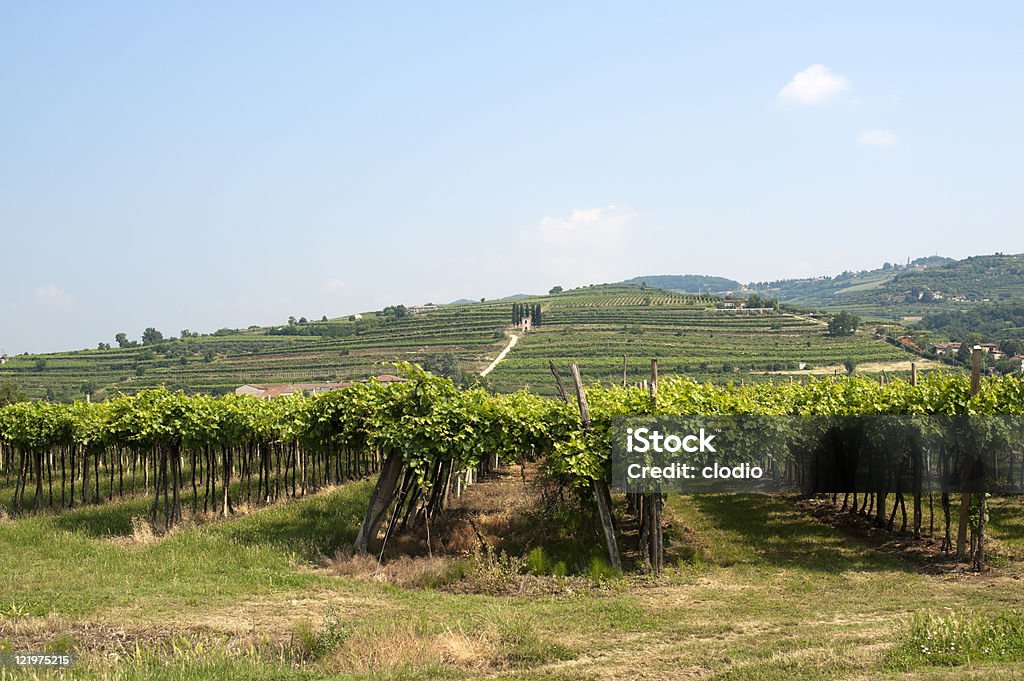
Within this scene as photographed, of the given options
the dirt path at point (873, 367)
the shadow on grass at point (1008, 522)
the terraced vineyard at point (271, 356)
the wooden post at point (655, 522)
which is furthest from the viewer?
the terraced vineyard at point (271, 356)

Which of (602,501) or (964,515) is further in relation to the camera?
(602,501)

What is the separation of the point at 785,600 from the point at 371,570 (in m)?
6.73

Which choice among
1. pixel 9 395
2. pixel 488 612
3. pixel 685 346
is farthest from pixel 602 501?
pixel 685 346

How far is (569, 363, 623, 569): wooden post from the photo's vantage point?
1314 centimetres

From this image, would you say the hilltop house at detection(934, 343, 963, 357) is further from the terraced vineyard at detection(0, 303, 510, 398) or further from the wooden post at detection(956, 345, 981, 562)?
the wooden post at detection(956, 345, 981, 562)

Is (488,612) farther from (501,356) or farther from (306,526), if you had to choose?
(501,356)

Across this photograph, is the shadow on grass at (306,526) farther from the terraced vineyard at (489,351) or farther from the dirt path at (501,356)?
the dirt path at (501,356)

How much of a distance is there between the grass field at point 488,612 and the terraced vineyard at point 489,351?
52.4 metres

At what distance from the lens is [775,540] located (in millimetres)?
15117

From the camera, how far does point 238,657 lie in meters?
8.19

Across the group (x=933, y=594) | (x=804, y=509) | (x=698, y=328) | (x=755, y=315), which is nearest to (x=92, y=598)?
(x=933, y=594)

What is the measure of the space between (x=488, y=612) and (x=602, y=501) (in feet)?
12.3

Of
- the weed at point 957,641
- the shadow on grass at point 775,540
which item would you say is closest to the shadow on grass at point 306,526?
the shadow on grass at point 775,540

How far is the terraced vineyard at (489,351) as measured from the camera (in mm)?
76500
